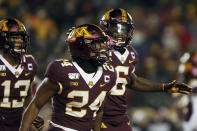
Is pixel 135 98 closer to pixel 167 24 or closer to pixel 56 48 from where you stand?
pixel 56 48

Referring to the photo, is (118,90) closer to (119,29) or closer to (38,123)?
(119,29)

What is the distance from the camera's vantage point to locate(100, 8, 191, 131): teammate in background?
525cm

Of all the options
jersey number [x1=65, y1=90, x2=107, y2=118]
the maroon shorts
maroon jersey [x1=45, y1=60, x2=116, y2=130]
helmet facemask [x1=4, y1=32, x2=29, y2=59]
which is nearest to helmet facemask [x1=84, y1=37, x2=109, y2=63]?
maroon jersey [x1=45, y1=60, x2=116, y2=130]

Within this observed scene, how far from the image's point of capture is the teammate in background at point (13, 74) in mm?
4816

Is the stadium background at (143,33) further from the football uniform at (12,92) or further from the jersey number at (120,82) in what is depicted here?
the football uniform at (12,92)

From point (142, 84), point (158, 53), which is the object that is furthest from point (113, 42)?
point (158, 53)

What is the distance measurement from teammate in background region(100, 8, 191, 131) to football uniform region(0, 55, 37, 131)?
0.97 metres

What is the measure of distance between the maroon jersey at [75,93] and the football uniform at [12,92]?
73 centimetres

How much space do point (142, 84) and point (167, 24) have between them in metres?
6.31

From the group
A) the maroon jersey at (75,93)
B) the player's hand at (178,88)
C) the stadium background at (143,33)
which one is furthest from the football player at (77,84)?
the stadium background at (143,33)

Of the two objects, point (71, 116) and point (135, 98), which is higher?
point (71, 116)

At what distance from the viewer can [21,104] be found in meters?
4.95

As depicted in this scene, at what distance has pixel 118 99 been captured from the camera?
17.6 feet

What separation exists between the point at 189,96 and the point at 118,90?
146cm
